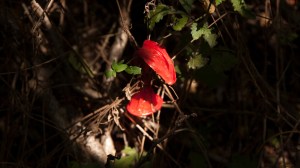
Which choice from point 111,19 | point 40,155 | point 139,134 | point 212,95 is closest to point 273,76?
point 212,95

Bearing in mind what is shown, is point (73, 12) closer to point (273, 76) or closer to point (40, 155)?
point (40, 155)

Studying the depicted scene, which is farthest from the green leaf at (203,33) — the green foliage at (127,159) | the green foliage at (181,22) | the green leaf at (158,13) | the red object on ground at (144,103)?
the green foliage at (127,159)

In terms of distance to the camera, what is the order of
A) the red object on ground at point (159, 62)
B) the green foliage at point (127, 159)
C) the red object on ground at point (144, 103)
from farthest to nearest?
the green foliage at point (127, 159) → the red object on ground at point (144, 103) → the red object on ground at point (159, 62)

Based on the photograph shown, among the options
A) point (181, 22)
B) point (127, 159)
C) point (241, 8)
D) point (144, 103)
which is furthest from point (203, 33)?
point (127, 159)

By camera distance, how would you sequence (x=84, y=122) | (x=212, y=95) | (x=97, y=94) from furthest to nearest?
(x=212, y=95), (x=97, y=94), (x=84, y=122)

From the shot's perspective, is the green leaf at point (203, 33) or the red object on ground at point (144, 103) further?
the red object on ground at point (144, 103)

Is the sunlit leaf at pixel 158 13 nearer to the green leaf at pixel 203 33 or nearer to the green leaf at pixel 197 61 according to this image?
the green leaf at pixel 203 33
